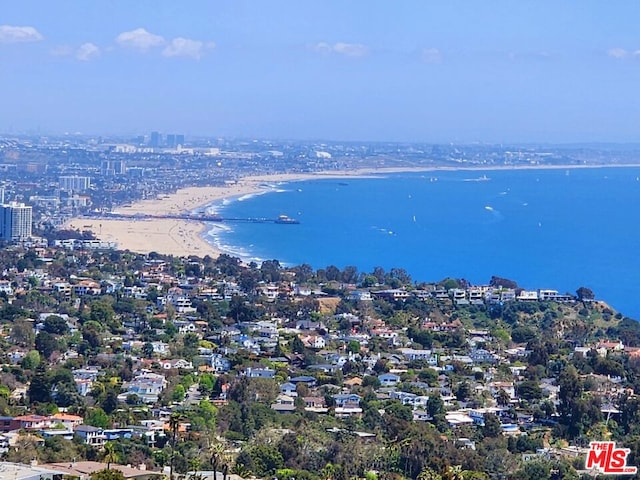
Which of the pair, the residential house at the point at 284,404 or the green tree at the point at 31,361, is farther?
the green tree at the point at 31,361

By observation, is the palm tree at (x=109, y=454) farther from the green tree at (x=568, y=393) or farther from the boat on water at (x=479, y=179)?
the boat on water at (x=479, y=179)

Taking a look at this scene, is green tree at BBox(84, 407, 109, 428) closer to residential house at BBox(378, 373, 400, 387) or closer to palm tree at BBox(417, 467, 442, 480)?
palm tree at BBox(417, 467, 442, 480)

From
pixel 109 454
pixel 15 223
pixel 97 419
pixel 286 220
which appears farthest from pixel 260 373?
pixel 286 220

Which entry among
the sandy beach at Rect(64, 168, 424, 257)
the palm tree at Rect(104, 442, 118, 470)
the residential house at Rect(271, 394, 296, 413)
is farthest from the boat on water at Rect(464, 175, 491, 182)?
the palm tree at Rect(104, 442, 118, 470)

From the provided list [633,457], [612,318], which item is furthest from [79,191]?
[633,457]

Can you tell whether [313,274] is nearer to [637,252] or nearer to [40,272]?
[40,272]

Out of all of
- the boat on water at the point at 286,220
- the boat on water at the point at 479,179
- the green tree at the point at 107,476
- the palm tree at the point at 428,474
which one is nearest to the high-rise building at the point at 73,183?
the boat on water at the point at 286,220
